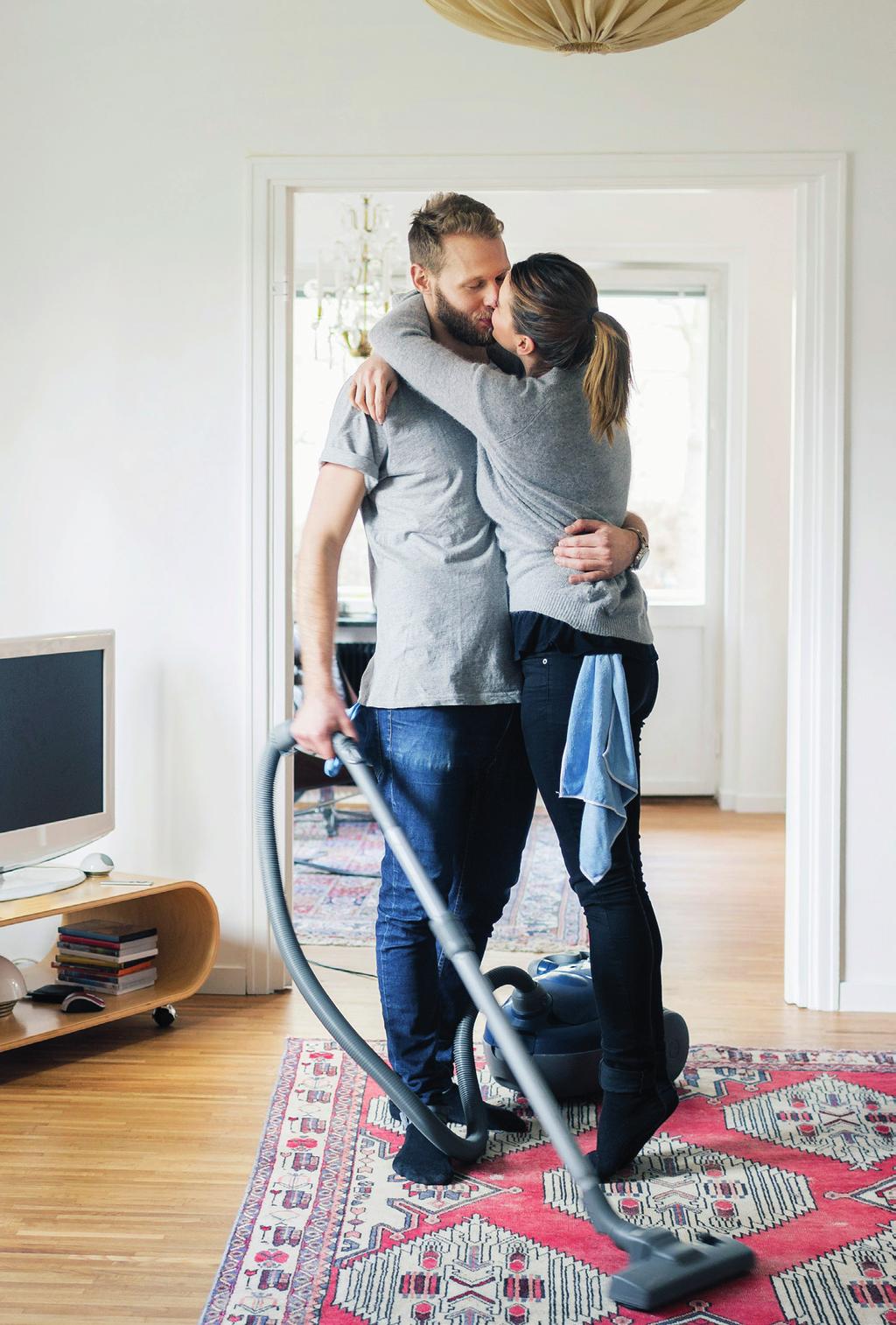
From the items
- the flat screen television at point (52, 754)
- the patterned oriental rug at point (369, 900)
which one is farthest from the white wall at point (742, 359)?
the flat screen television at point (52, 754)

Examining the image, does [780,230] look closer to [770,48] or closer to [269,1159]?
[770,48]

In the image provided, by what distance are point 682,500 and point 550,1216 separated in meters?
4.25

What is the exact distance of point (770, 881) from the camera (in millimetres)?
4266

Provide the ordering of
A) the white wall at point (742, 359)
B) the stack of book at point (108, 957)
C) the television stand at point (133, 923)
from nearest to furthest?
1. the television stand at point (133, 923)
2. the stack of book at point (108, 957)
3. the white wall at point (742, 359)

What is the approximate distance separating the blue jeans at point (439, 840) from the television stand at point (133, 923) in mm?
790

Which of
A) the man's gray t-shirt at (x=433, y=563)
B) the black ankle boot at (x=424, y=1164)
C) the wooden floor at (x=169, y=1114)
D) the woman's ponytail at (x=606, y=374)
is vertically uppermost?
the woman's ponytail at (x=606, y=374)

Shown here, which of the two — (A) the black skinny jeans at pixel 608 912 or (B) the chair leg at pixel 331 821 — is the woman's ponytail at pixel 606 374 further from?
(B) the chair leg at pixel 331 821

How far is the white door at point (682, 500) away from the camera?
568cm

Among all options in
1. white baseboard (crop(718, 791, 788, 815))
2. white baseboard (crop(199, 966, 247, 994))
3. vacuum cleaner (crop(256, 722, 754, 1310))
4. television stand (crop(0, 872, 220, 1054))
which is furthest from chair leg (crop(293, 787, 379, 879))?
vacuum cleaner (crop(256, 722, 754, 1310))

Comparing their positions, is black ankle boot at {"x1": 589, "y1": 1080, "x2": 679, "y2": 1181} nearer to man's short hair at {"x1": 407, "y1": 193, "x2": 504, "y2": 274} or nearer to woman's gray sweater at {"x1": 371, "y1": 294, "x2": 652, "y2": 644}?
woman's gray sweater at {"x1": 371, "y1": 294, "x2": 652, "y2": 644}

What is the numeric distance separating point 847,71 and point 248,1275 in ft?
8.92

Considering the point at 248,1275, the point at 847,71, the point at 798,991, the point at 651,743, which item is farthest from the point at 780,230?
the point at 248,1275

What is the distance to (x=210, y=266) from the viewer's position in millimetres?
2965

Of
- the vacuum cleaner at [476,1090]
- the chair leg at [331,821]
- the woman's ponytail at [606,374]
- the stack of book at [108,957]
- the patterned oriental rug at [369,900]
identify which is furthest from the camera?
the chair leg at [331,821]
